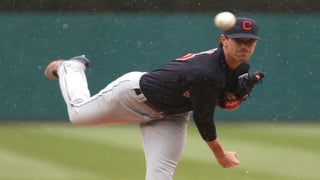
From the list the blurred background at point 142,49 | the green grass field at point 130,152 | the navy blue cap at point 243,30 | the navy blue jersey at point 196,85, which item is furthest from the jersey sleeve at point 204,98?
the blurred background at point 142,49

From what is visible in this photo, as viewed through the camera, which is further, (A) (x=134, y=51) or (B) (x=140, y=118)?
(A) (x=134, y=51)

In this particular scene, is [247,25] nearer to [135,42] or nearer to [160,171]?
[160,171]

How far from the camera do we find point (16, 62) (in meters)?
9.84

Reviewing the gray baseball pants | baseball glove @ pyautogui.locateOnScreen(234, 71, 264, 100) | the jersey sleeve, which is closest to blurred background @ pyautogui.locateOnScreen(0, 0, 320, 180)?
the gray baseball pants

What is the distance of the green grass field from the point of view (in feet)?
24.1

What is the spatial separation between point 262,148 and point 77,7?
2.94 m

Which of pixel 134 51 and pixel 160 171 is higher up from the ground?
pixel 160 171

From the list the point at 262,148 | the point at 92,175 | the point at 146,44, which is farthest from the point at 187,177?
the point at 146,44

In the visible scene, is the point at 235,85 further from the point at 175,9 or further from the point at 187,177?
the point at 175,9

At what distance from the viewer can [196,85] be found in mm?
4996

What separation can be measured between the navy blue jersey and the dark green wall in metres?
4.47

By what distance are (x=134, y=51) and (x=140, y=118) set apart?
450cm

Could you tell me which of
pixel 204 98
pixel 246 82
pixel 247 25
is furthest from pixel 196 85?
pixel 247 25

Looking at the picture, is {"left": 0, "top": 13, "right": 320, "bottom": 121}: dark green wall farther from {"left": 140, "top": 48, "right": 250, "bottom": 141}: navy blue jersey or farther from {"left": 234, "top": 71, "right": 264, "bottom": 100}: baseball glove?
{"left": 234, "top": 71, "right": 264, "bottom": 100}: baseball glove
